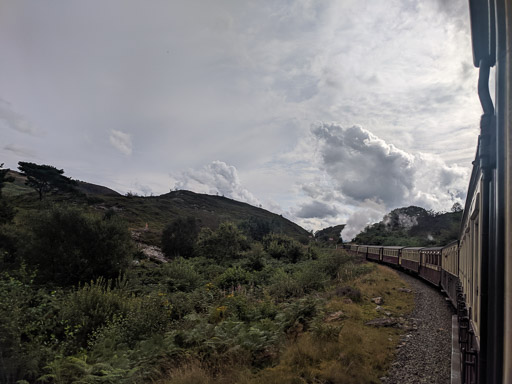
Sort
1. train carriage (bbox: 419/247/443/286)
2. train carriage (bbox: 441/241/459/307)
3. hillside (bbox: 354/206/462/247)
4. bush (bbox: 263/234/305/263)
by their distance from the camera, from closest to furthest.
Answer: train carriage (bbox: 441/241/459/307), train carriage (bbox: 419/247/443/286), bush (bbox: 263/234/305/263), hillside (bbox: 354/206/462/247)

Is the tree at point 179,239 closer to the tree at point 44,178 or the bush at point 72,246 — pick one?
the bush at point 72,246

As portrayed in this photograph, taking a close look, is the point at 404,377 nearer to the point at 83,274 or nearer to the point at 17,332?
the point at 17,332

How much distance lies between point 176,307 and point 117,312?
171cm

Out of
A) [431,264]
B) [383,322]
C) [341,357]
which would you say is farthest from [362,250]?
[341,357]

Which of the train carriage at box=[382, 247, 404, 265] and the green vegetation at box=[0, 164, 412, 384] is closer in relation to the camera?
the green vegetation at box=[0, 164, 412, 384]

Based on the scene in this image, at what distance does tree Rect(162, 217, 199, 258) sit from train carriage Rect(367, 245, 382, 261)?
21276mm

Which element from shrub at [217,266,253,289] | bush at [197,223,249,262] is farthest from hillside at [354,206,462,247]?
shrub at [217,266,253,289]

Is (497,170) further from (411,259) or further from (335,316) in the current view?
(411,259)

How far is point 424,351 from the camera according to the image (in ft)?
22.7

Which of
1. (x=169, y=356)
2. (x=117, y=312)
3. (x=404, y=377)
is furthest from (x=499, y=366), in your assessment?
(x=117, y=312)

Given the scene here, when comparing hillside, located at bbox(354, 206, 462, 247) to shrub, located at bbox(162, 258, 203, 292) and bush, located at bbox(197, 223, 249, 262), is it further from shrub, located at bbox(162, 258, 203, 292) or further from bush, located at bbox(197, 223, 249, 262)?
shrub, located at bbox(162, 258, 203, 292)

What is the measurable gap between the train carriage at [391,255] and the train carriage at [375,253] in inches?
56.1

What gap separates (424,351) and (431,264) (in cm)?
1153

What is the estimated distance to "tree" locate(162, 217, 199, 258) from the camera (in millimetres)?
32938
